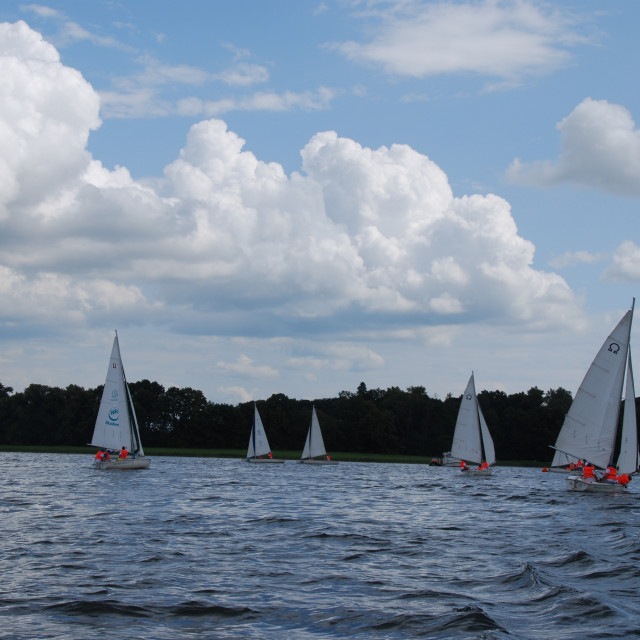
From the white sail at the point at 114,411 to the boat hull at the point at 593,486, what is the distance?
32882mm

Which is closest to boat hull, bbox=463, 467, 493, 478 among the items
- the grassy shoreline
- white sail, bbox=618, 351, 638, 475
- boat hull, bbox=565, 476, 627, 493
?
boat hull, bbox=565, 476, 627, 493

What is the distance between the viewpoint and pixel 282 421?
144125mm

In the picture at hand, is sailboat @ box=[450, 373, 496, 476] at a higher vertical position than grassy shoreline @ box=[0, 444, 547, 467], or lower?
higher

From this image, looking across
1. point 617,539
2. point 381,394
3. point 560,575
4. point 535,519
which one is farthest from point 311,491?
point 381,394

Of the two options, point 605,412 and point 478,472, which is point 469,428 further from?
point 605,412

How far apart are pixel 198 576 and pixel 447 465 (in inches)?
3798

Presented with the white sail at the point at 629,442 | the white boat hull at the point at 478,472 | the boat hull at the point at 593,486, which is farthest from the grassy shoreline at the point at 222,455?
the white sail at the point at 629,442

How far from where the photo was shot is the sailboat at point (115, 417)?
6225cm

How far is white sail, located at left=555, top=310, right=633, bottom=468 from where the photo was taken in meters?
42.8

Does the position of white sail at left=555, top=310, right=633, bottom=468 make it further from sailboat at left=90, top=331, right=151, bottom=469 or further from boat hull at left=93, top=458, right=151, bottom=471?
boat hull at left=93, top=458, right=151, bottom=471

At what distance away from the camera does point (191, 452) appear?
125 m

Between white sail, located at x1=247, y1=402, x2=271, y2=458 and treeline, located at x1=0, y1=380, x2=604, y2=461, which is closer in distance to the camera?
white sail, located at x1=247, y1=402, x2=271, y2=458

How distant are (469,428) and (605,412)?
35.6m

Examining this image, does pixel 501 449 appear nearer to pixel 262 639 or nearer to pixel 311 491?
pixel 311 491
